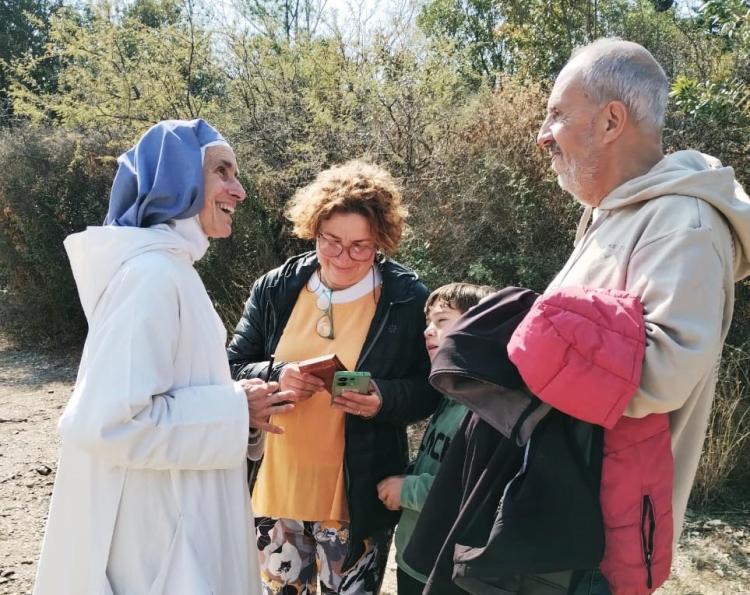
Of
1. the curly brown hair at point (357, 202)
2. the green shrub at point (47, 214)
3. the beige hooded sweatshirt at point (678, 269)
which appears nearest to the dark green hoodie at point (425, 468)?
the curly brown hair at point (357, 202)

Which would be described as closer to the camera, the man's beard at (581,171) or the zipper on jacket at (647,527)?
the zipper on jacket at (647,527)

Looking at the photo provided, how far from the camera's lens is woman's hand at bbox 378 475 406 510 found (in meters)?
2.37

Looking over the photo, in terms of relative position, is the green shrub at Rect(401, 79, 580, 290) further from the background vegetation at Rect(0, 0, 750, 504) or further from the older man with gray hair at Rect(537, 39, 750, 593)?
the older man with gray hair at Rect(537, 39, 750, 593)

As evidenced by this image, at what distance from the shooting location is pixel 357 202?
257 cm

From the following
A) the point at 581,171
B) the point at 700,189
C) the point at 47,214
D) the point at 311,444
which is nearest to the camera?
the point at 700,189

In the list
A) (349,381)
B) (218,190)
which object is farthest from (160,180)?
(349,381)

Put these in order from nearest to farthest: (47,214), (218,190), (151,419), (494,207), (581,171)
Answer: (151,419) < (581,171) < (218,190) < (494,207) < (47,214)

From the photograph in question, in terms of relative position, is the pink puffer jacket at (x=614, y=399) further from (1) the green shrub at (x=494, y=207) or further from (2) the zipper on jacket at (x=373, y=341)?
(1) the green shrub at (x=494, y=207)

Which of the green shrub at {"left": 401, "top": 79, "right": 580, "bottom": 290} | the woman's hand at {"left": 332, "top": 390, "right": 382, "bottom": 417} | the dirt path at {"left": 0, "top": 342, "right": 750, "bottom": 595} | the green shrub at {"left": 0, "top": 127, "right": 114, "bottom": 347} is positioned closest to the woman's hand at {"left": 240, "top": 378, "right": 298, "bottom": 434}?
the woman's hand at {"left": 332, "top": 390, "right": 382, "bottom": 417}

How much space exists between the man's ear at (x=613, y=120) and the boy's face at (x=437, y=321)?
871mm

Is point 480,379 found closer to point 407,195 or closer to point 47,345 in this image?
point 407,195

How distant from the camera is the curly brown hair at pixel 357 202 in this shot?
258 cm

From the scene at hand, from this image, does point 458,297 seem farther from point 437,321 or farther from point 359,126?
point 359,126

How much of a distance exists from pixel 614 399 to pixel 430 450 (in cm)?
111
